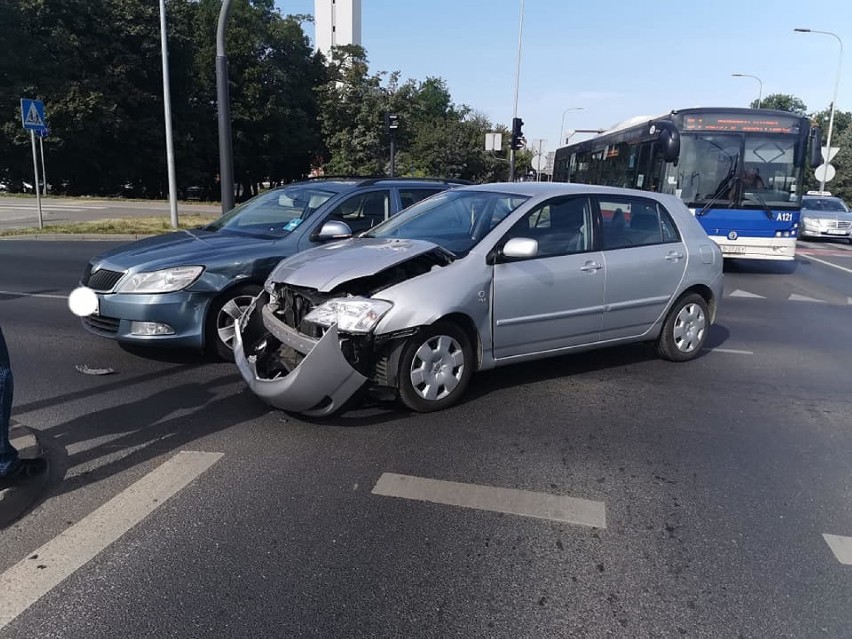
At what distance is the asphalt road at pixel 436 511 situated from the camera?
9.01ft

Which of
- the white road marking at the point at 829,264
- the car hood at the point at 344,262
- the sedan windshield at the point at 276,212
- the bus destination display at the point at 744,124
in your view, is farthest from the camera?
the white road marking at the point at 829,264

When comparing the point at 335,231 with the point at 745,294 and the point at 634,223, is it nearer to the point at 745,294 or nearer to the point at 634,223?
the point at 634,223

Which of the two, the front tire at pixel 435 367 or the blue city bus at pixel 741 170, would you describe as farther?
the blue city bus at pixel 741 170

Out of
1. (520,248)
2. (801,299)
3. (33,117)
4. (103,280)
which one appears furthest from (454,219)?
(33,117)

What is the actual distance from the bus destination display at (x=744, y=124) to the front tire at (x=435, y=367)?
33.3 ft

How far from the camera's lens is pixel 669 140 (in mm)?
12680

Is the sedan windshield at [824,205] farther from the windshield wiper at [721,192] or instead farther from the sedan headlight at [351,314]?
the sedan headlight at [351,314]

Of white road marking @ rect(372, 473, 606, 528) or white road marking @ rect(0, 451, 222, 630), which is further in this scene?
white road marking @ rect(372, 473, 606, 528)

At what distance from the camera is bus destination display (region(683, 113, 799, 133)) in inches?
507

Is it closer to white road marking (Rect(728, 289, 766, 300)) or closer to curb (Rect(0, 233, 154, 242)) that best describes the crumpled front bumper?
white road marking (Rect(728, 289, 766, 300))

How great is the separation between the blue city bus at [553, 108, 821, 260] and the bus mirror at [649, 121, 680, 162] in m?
0.02

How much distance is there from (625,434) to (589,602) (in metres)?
2.09

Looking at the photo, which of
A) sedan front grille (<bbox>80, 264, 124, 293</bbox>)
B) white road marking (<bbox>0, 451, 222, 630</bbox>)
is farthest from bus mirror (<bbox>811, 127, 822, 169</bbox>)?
white road marking (<bbox>0, 451, 222, 630</bbox>)

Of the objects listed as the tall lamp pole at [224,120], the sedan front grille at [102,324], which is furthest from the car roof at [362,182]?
the tall lamp pole at [224,120]
